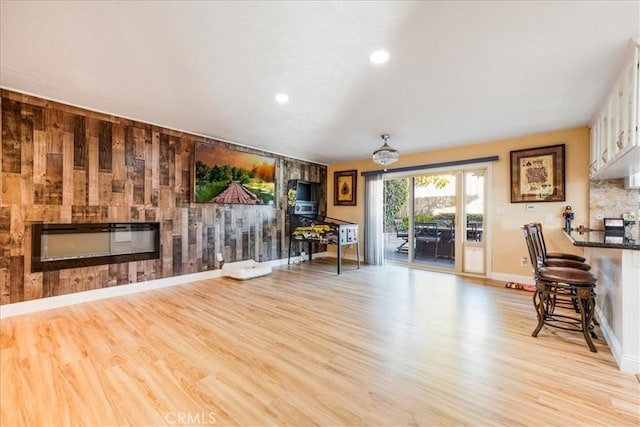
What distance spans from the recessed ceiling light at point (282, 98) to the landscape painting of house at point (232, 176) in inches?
82.9

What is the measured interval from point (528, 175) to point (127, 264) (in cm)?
632

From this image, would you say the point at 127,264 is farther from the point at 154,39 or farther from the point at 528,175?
the point at 528,175

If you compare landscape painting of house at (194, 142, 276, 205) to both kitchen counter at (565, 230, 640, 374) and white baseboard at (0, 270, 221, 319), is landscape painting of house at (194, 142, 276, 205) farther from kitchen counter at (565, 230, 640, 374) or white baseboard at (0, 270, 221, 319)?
kitchen counter at (565, 230, 640, 374)

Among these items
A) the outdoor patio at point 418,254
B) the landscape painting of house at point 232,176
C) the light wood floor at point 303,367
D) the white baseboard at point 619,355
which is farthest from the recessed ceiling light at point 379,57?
the outdoor patio at point 418,254

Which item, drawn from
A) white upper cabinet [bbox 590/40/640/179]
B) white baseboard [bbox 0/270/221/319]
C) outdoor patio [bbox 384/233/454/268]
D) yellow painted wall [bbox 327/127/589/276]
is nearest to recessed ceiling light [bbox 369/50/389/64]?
white upper cabinet [bbox 590/40/640/179]

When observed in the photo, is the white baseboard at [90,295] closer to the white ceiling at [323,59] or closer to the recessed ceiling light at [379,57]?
the white ceiling at [323,59]

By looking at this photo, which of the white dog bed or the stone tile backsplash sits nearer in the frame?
the stone tile backsplash

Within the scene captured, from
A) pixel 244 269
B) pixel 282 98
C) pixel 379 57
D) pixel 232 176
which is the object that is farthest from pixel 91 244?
pixel 379 57

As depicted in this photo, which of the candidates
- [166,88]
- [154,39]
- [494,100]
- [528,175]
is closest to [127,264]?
[166,88]

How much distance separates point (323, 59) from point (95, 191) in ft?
11.1

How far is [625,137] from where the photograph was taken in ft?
7.13

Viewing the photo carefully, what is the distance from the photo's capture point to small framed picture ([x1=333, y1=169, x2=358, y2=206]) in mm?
6706

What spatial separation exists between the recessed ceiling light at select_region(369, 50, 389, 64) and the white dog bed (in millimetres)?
3732

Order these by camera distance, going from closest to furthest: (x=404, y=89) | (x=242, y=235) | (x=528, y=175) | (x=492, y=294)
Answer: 1. (x=404, y=89)
2. (x=492, y=294)
3. (x=528, y=175)
4. (x=242, y=235)
